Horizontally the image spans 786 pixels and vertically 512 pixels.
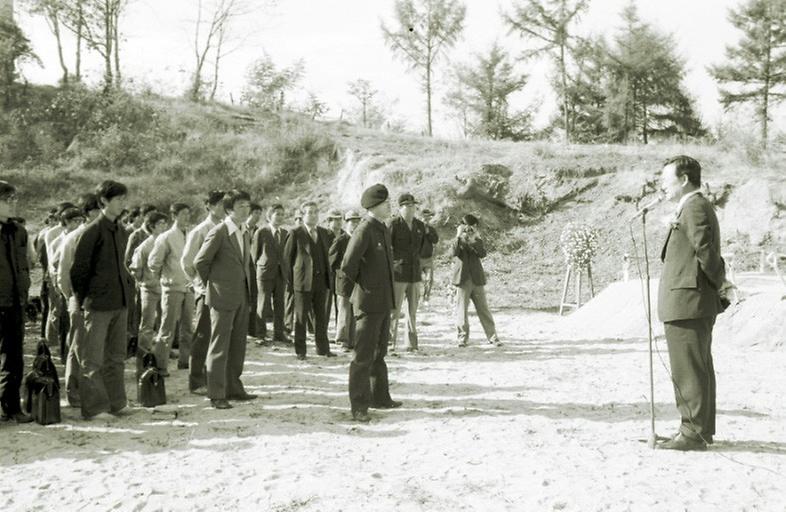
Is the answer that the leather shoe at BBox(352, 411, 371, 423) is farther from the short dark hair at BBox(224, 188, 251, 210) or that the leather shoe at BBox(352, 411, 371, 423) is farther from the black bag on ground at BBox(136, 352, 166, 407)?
the short dark hair at BBox(224, 188, 251, 210)

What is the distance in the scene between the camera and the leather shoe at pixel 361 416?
19.6ft

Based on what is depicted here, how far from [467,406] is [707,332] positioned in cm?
242

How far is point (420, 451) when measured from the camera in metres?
5.16

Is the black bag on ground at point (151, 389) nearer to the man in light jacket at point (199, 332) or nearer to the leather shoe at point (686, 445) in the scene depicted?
the man in light jacket at point (199, 332)

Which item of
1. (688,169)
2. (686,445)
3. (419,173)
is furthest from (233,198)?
(419,173)

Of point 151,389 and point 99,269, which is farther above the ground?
point 99,269

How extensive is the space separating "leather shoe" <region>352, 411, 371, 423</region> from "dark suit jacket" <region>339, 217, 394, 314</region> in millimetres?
901

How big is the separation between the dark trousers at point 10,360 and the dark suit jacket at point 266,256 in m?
5.15

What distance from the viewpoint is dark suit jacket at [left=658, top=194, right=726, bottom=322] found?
480 cm

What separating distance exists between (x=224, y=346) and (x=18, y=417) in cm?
183

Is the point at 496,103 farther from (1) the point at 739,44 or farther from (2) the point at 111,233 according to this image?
(2) the point at 111,233

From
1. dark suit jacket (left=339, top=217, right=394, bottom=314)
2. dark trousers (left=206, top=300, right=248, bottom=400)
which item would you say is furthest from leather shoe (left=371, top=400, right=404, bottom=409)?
dark trousers (left=206, top=300, right=248, bottom=400)

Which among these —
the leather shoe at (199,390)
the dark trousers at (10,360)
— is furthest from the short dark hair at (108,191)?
the leather shoe at (199,390)

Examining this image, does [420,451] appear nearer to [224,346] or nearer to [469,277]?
[224,346]
